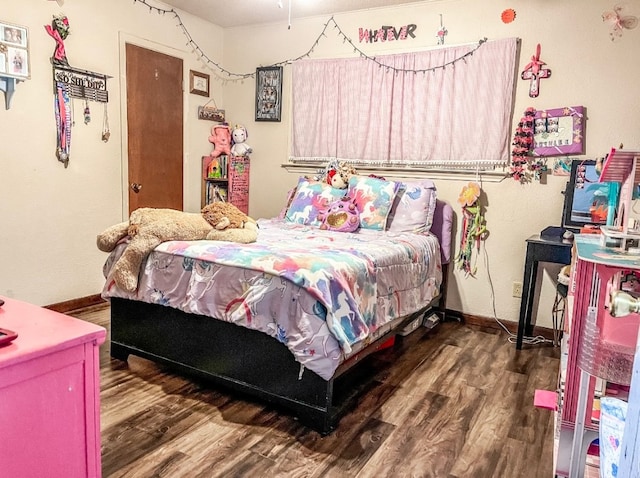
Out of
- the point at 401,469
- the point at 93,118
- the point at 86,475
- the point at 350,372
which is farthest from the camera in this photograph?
the point at 93,118

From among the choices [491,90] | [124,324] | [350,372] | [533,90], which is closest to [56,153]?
[124,324]

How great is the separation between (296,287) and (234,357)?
0.54 meters

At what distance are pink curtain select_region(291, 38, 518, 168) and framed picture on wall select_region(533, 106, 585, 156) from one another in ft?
0.68

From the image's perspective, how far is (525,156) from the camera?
3.40m

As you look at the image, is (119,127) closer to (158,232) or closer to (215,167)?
(215,167)

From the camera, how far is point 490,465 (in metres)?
1.89

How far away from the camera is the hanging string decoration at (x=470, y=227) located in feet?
11.6

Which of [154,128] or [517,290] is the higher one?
[154,128]

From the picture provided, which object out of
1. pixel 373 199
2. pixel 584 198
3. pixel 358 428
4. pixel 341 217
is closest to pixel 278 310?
pixel 358 428

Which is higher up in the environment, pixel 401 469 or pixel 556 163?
pixel 556 163

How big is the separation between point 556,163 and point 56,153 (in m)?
3.52

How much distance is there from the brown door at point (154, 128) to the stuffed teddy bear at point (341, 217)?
158 cm

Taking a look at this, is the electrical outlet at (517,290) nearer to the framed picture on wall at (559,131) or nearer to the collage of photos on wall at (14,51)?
the framed picture on wall at (559,131)

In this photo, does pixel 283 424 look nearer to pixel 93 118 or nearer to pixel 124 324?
pixel 124 324
